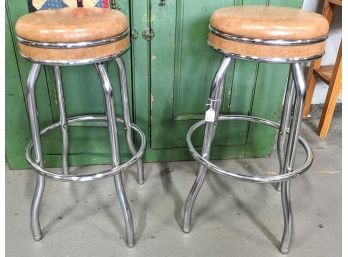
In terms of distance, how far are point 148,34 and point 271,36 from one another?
618 millimetres

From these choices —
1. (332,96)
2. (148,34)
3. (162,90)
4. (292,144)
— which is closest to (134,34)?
(148,34)

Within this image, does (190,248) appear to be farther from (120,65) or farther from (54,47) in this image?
(54,47)

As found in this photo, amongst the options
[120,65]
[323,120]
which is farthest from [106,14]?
[323,120]

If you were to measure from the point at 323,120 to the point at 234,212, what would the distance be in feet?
3.01

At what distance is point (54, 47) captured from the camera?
0.93 m

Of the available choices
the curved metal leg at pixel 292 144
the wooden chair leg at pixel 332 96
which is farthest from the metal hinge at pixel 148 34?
the wooden chair leg at pixel 332 96

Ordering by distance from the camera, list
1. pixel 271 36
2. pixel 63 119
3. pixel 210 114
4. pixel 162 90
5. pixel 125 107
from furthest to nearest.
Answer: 1. pixel 162 90
2. pixel 63 119
3. pixel 125 107
4. pixel 210 114
5. pixel 271 36

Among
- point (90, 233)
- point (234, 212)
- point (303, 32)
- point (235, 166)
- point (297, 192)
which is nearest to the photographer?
point (303, 32)

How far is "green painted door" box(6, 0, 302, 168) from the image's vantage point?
1387 mm

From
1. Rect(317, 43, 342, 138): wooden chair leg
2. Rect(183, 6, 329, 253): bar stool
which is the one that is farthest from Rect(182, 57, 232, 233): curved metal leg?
Rect(317, 43, 342, 138): wooden chair leg

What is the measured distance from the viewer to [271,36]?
92cm

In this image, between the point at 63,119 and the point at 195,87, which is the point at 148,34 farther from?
the point at 63,119

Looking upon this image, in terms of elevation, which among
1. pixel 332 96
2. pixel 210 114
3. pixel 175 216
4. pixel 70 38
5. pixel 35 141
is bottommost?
pixel 175 216

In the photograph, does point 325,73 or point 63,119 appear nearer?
point 63,119
